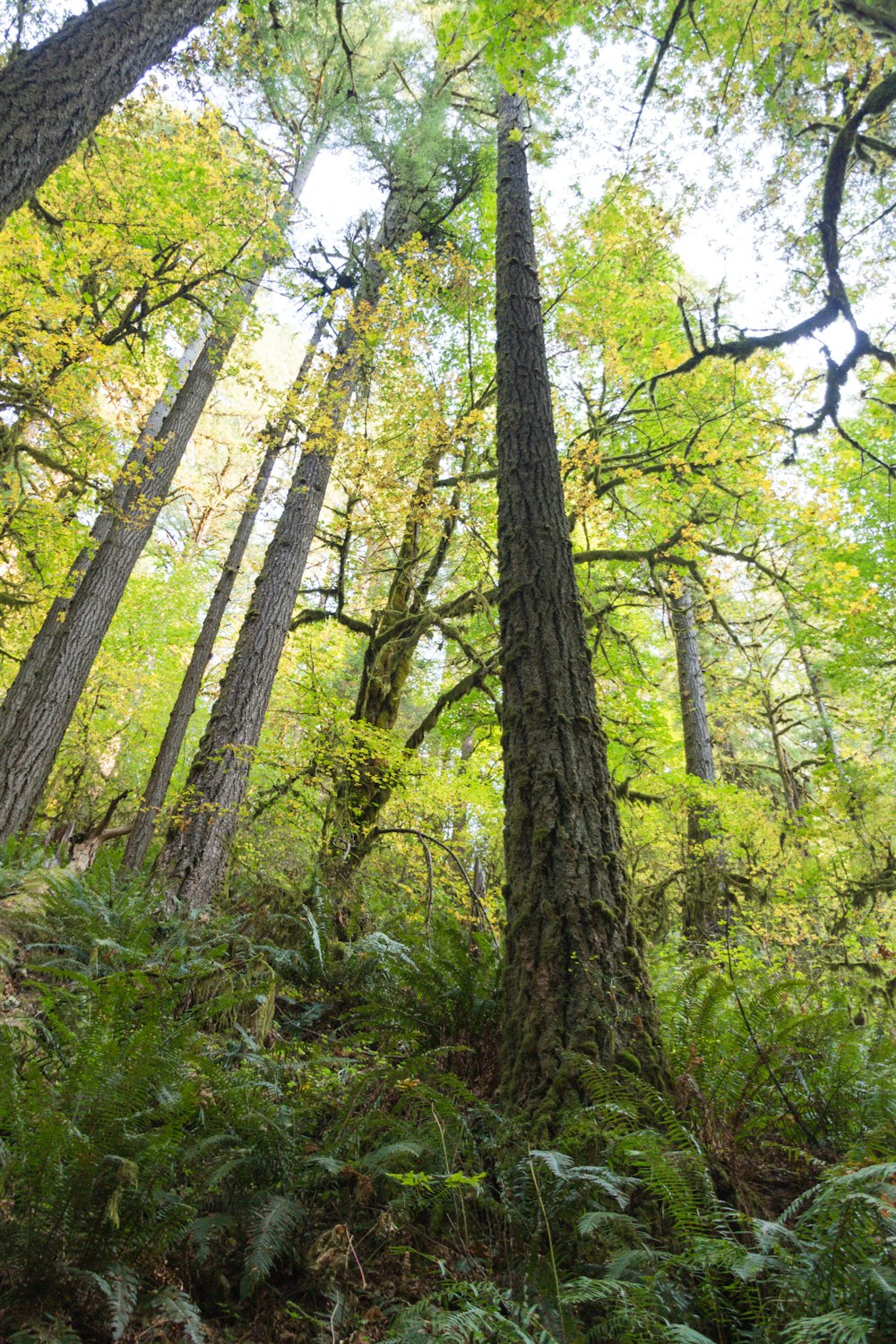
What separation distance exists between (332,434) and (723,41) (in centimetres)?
506

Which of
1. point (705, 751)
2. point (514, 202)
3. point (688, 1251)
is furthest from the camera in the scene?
point (705, 751)

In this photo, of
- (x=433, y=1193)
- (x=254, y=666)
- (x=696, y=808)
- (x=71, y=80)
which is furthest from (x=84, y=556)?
(x=433, y=1193)

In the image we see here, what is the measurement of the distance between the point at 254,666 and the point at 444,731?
3274 mm

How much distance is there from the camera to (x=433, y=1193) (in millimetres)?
2066

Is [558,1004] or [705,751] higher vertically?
[705,751]

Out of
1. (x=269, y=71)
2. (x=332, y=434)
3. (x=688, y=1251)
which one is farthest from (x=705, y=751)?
A: (x=269, y=71)

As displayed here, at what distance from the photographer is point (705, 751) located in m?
10.4

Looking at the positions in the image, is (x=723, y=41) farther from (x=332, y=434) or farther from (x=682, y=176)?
→ (x=332, y=434)

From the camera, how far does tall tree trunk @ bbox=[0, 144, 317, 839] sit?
7.89m

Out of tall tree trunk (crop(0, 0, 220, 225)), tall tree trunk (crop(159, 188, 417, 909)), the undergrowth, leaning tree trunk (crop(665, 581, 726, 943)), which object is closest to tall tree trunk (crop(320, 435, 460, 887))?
tall tree trunk (crop(159, 188, 417, 909))

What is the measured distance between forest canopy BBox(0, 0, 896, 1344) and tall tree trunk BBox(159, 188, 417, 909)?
0.05m

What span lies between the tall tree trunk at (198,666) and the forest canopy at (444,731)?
0.09 metres

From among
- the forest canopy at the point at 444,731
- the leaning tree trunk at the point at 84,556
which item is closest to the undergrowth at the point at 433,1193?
the forest canopy at the point at 444,731

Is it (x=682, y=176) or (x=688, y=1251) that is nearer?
(x=688, y=1251)
